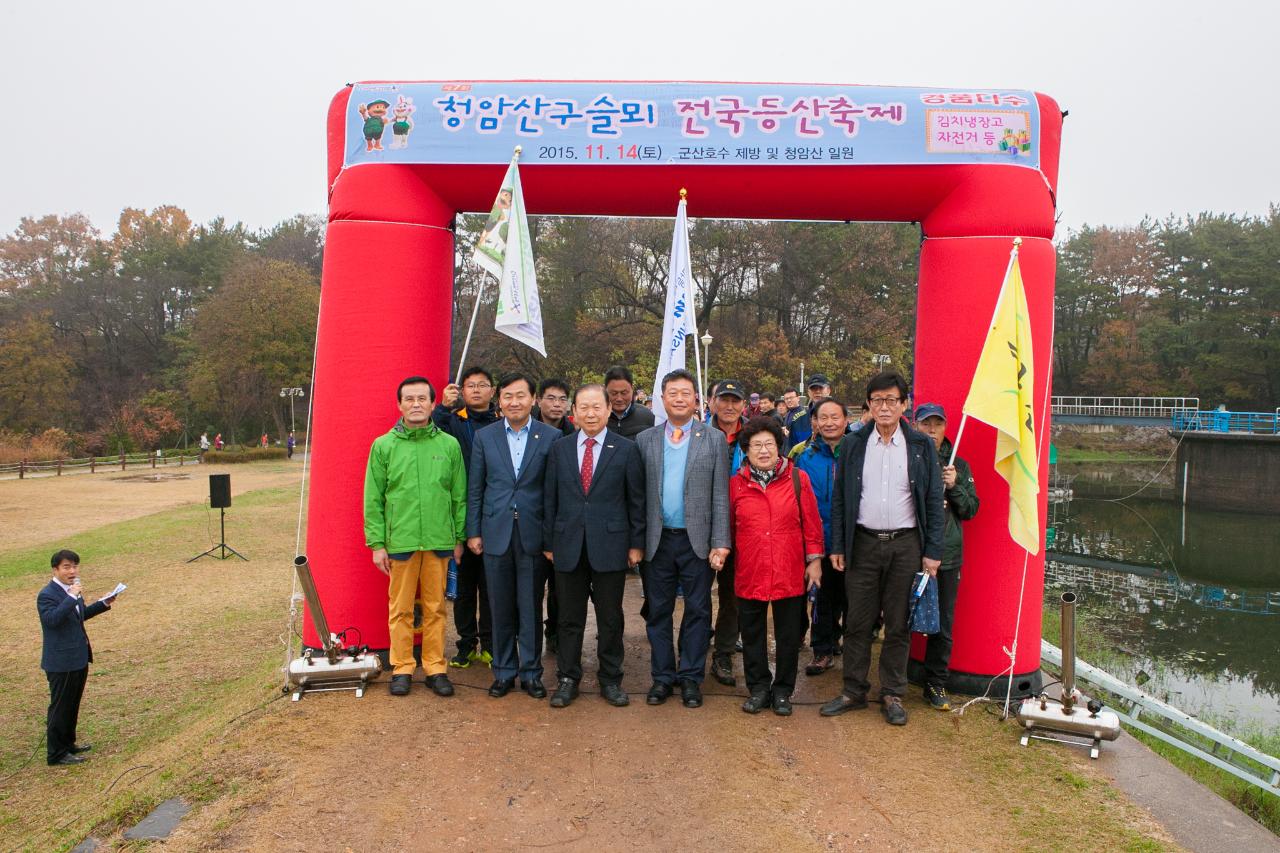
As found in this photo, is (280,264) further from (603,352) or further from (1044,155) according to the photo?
(1044,155)

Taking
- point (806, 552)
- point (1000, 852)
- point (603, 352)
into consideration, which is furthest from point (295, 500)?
point (1000, 852)

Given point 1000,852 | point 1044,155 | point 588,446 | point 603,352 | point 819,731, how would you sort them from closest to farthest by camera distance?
point 1000,852, point 819,731, point 588,446, point 1044,155, point 603,352

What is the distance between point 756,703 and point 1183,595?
13.6m

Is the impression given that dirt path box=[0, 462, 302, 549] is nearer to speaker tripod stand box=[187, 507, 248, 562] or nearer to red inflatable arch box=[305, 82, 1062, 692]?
speaker tripod stand box=[187, 507, 248, 562]

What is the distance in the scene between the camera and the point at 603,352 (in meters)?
23.7

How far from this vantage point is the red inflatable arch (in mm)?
4965

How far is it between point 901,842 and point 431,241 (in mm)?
4299

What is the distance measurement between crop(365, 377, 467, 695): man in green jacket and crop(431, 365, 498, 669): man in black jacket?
313 mm

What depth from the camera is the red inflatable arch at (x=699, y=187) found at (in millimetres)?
4965

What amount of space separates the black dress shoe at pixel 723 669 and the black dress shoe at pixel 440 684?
65.3 inches

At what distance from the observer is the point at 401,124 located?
5117 millimetres

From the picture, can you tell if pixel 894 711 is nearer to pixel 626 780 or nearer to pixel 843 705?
pixel 843 705

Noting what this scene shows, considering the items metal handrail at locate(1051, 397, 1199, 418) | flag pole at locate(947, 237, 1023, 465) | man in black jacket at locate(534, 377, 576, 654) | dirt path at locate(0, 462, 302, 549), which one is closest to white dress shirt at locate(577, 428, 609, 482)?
man in black jacket at locate(534, 377, 576, 654)

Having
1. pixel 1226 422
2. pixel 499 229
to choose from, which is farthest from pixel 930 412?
pixel 1226 422
